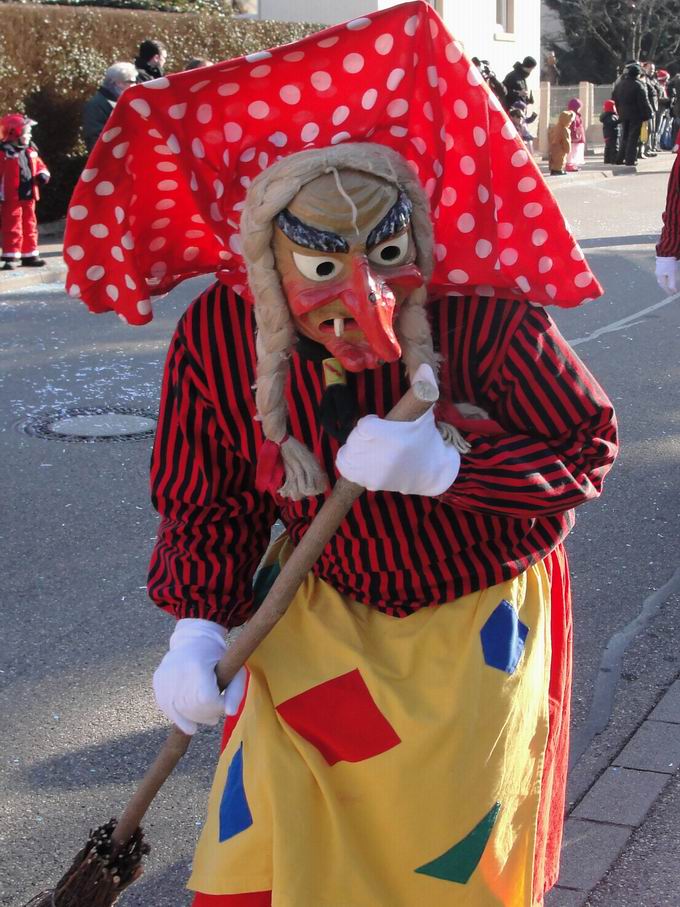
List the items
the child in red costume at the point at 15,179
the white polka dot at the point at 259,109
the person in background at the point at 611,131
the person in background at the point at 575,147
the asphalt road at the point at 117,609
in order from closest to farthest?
the white polka dot at the point at 259,109 → the asphalt road at the point at 117,609 → the child in red costume at the point at 15,179 → the person in background at the point at 575,147 → the person in background at the point at 611,131

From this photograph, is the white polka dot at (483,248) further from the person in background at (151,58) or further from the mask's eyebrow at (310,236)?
the person in background at (151,58)

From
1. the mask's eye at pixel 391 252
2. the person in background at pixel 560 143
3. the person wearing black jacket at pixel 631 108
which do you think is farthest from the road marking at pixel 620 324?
the person wearing black jacket at pixel 631 108

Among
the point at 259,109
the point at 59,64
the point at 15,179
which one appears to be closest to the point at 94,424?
the point at 259,109

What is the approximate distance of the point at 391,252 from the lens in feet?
6.25

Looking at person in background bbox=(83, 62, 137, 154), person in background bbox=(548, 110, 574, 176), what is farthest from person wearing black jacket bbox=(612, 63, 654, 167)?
person in background bbox=(83, 62, 137, 154)

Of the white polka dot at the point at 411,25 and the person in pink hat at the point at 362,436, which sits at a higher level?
the white polka dot at the point at 411,25

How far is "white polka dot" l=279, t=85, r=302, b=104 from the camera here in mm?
2018

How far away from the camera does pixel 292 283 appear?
6.25 ft

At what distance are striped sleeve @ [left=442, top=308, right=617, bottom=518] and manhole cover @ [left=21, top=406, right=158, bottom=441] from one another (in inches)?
183

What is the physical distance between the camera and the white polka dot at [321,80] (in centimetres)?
202

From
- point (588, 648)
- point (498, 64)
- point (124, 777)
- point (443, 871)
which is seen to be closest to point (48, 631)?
point (124, 777)

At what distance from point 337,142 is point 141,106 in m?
0.31

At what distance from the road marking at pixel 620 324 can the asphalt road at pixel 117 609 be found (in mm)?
227

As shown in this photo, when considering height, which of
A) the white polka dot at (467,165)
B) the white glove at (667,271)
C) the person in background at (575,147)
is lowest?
the person in background at (575,147)
